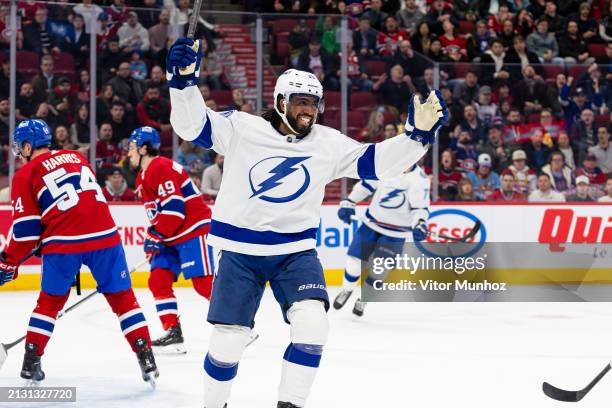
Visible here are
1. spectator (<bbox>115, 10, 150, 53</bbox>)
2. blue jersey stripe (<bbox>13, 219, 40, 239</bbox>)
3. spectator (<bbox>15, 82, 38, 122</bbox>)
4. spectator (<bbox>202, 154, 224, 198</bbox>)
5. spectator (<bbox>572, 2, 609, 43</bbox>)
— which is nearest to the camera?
blue jersey stripe (<bbox>13, 219, 40, 239</bbox>)

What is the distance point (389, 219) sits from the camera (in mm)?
6934

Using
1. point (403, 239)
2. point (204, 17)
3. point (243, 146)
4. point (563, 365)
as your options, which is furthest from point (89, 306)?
point (243, 146)

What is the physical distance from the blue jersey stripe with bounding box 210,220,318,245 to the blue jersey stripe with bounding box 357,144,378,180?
289 mm

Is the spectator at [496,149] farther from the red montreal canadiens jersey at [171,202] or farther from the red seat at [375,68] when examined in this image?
the red montreal canadiens jersey at [171,202]

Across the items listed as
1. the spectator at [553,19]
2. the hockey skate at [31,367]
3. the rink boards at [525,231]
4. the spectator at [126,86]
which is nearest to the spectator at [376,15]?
the spectator at [553,19]

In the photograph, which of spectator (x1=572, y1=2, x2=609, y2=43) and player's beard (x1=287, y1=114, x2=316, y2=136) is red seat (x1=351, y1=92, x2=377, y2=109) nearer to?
spectator (x1=572, y1=2, x2=609, y2=43)

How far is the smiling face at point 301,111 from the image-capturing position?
354 centimetres

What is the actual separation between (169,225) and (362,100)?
→ 13.0ft

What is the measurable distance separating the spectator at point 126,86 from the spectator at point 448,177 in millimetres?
2692

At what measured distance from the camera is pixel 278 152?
11.6 ft

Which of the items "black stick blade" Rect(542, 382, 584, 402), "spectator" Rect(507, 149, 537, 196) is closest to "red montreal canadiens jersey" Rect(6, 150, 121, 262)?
"black stick blade" Rect(542, 382, 584, 402)

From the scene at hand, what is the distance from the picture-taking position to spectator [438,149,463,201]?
892 centimetres

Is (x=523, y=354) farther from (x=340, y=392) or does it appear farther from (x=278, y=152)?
(x=278, y=152)

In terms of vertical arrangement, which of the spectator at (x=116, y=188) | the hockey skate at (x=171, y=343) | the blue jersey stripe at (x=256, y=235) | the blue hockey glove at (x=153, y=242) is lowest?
the hockey skate at (x=171, y=343)
